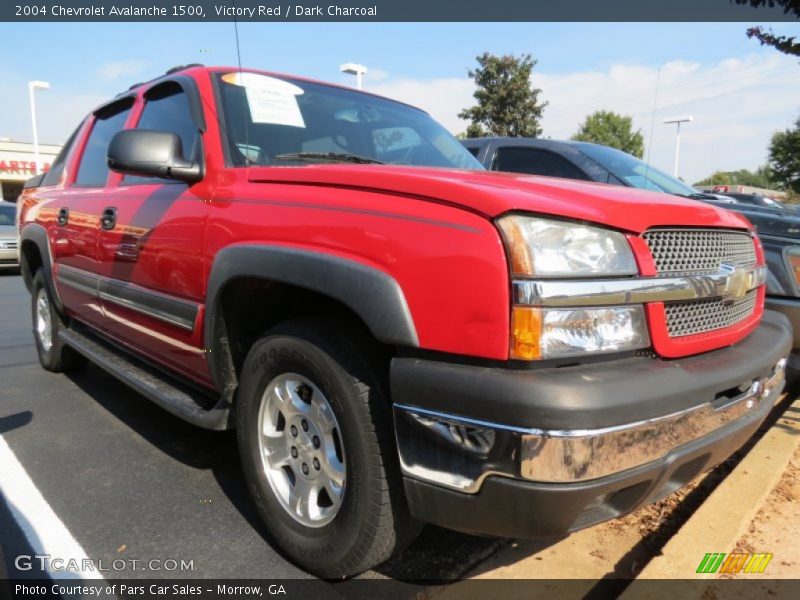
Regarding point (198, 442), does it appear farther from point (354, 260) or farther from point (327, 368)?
point (354, 260)

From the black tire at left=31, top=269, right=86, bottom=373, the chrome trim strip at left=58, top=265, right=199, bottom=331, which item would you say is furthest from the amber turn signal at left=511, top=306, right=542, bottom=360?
the black tire at left=31, top=269, right=86, bottom=373

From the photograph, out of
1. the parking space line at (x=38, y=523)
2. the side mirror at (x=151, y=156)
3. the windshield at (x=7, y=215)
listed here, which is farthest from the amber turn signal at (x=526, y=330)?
the windshield at (x=7, y=215)

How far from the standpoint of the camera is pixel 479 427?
1.46 metres

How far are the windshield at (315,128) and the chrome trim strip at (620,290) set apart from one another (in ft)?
4.54

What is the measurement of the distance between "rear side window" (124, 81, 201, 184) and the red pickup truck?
9 centimetres

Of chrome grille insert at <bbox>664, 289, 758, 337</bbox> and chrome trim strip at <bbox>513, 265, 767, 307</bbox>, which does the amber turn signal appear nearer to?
chrome trim strip at <bbox>513, 265, 767, 307</bbox>

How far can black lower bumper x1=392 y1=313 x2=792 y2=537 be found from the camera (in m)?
1.40

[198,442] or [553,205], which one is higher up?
[553,205]

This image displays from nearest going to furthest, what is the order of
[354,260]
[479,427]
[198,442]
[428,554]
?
[479,427], [354,260], [428,554], [198,442]

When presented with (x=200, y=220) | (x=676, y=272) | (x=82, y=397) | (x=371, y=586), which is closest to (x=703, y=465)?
(x=676, y=272)

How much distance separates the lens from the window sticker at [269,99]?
2.61 metres

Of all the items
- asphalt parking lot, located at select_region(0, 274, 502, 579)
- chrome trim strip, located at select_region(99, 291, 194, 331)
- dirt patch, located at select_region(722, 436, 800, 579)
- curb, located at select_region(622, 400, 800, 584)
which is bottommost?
asphalt parking lot, located at select_region(0, 274, 502, 579)

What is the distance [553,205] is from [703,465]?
0.98 meters

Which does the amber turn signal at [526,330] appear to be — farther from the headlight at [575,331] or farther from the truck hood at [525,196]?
the truck hood at [525,196]
